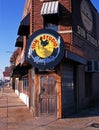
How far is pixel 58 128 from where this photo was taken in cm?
1327

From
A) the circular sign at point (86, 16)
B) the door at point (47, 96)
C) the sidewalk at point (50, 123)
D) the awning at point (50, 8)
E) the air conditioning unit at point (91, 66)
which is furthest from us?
the circular sign at point (86, 16)

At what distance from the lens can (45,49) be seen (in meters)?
16.0

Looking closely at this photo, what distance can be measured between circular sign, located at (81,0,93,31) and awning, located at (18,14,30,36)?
405 centimetres

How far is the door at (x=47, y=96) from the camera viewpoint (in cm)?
1672

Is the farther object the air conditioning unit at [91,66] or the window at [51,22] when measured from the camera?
the air conditioning unit at [91,66]

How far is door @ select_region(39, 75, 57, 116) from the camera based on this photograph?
1672 centimetres

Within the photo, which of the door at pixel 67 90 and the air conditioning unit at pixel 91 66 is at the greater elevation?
the air conditioning unit at pixel 91 66

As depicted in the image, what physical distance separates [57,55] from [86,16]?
841 cm

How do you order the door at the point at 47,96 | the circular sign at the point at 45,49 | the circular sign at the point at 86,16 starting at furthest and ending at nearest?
the circular sign at the point at 86,16
the door at the point at 47,96
the circular sign at the point at 45,49

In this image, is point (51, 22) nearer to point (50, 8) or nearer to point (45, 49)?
point (50, 8)

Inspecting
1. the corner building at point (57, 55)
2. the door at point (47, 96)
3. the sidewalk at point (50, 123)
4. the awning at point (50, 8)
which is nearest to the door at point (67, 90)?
the corner building at point (57, 55)

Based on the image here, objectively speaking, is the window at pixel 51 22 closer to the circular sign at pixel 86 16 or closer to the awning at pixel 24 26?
the awning at pixel 24 26

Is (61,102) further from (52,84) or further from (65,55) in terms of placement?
(65,55)

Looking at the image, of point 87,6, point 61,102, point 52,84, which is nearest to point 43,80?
point 52,84
